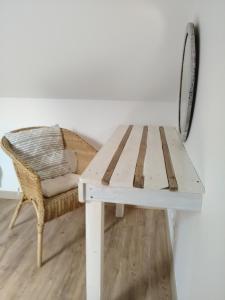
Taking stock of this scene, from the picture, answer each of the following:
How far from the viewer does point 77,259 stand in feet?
5.99

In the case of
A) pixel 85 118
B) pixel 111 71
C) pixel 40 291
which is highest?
pixel 111 71

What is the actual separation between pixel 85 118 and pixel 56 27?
91 centimetres

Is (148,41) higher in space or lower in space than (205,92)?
higher

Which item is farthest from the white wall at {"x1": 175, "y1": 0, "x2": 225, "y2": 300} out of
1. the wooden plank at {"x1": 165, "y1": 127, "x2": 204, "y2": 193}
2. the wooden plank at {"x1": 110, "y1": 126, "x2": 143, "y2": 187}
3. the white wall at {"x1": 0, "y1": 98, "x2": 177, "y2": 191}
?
the white wall at {"x1": 0, "y1": 98, "x2": 177, "y2": 191}

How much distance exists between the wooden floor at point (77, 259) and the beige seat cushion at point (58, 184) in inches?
17.0

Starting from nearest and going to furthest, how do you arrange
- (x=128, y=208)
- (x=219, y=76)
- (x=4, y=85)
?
(x=219, y=76) < (x=4, y=85) < (x=128, y=208)

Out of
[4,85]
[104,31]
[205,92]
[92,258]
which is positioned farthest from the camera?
[4,85]

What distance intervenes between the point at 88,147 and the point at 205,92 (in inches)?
53.2

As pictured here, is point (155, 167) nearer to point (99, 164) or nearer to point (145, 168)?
point (145, 168)

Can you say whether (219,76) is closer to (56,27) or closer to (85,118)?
(56,27)

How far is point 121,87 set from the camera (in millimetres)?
2191

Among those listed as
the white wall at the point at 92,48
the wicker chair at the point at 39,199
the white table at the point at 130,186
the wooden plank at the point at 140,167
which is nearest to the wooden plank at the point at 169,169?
the white table at the point at 130,186

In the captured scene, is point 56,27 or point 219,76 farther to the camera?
point 56,27

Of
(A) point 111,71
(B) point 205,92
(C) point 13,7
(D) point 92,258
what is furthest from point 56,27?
(D) point 92,258
